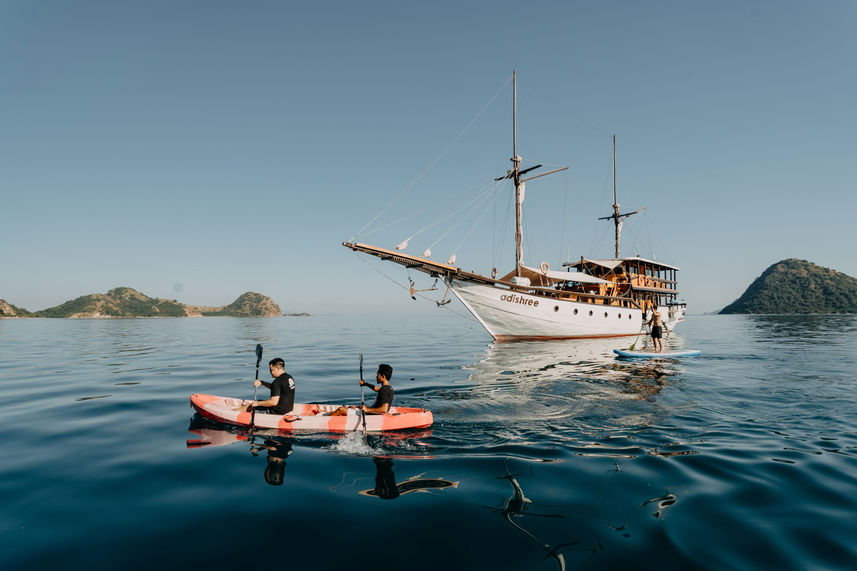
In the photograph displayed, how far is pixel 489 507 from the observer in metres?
5.14

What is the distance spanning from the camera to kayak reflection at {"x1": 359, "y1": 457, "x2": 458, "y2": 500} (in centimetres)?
569

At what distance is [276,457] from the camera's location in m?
7.34

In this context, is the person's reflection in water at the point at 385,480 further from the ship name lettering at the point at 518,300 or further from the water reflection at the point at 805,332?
the water reflection at the point at 805,332

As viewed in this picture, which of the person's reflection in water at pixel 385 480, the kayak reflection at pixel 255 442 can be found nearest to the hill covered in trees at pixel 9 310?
the kayak reflection at pixel 255 442

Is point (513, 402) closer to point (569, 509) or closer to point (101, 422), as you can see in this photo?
point (569, 509)

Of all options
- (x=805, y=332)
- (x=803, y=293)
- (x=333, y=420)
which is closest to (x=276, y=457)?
(x=333, y=420)

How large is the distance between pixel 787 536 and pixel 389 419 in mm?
6653

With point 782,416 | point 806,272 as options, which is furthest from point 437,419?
point 806,272

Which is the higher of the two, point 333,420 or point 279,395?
point 279,395

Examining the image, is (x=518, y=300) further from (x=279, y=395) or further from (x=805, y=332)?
(x=805, y=332)

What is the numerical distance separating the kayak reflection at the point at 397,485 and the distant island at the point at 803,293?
703 feet

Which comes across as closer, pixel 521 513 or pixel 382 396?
pixel 521 513

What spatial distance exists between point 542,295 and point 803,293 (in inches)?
8413

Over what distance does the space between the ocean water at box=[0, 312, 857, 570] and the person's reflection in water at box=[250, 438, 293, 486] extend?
53mm
